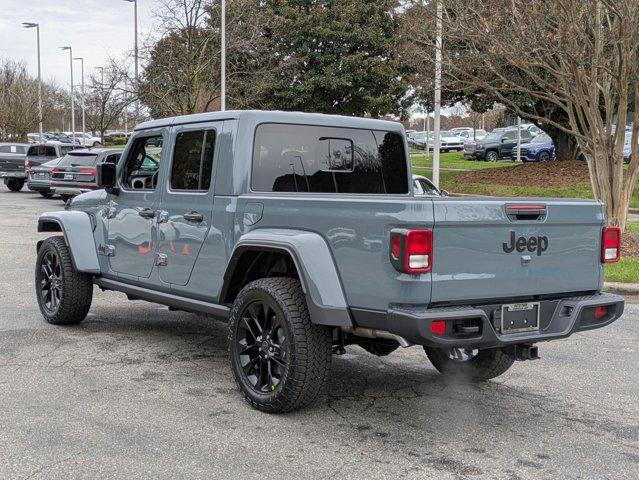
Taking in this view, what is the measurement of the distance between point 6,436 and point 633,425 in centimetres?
372

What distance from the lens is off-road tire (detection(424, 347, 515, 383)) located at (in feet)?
18.4

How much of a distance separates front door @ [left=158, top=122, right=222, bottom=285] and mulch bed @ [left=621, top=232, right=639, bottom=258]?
8.69 m

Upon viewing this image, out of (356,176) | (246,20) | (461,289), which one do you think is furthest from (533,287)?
(246,20)

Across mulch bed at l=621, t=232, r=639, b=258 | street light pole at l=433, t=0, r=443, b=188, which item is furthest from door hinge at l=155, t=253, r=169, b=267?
mulch bed at l=621, t=232, r=639, b=258

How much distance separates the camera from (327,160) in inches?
233

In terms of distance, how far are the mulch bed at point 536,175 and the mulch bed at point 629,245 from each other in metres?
12.1

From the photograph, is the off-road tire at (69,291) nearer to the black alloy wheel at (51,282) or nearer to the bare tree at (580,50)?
the black alloy wheel at (51,282)

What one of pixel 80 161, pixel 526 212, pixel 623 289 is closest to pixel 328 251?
pixel 526 212

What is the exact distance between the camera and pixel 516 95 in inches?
1073

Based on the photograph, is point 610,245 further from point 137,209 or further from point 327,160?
point 137,209

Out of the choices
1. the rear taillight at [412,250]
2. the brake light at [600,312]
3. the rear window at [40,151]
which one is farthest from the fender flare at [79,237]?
the rear window at [40,151]

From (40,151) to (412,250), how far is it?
26444 millimetres

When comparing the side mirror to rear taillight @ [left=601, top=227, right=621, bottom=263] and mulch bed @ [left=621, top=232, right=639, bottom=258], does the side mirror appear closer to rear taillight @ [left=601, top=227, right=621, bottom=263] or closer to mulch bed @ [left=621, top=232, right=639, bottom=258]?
rear taillight @ [left=601, top=227, right=621, bottom=263]

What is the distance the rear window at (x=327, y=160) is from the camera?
18.4 ft
